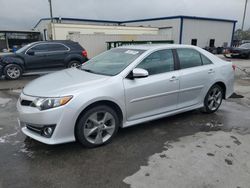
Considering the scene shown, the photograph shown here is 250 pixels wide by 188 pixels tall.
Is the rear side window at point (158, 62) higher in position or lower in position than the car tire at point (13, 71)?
higher

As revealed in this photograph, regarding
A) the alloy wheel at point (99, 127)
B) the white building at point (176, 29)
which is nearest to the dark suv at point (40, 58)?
the alloy wheel at point (99, 127)

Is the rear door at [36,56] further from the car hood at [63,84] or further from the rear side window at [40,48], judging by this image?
the car hood at [63,84]

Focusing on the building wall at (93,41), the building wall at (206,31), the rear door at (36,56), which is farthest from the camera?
the building wall at (206,31)

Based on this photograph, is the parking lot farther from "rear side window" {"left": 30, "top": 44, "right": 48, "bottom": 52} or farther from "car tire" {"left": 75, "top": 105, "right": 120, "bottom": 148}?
"rear side window" {"left": 30, "top": 44, "right": 48, "bottom": 52}

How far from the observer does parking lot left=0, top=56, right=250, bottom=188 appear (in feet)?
8.82

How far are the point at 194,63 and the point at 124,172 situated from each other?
107 inches

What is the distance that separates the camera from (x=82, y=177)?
275 centimetres

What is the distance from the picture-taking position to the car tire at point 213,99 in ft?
15.8

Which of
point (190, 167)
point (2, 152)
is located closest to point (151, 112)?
point (190, 167)

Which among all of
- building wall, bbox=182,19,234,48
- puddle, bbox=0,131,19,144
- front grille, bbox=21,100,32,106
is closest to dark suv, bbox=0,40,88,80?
puddle, bbox=0,131,19,144

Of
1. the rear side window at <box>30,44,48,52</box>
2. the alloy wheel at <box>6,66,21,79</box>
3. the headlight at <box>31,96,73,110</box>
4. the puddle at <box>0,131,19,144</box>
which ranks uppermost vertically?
the rear side window at <box>30,44,48,52</box>

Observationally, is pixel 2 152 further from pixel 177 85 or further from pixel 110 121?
pixel 177 85

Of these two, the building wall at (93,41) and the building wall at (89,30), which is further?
the building wall at (89,30)

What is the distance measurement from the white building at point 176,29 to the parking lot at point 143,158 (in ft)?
69.4
